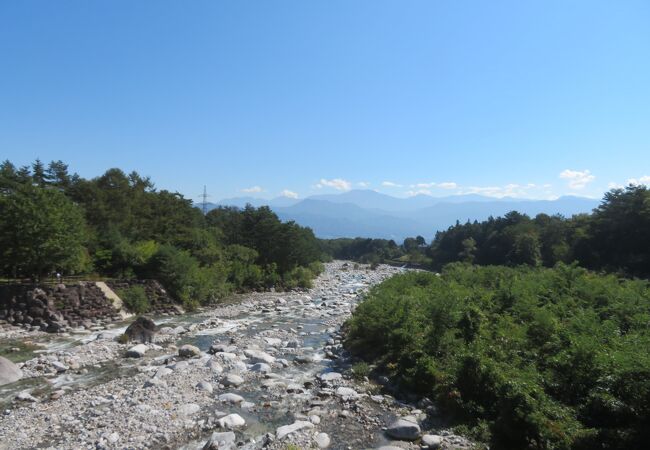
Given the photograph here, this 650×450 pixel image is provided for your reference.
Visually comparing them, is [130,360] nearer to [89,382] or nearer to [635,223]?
[89,382]

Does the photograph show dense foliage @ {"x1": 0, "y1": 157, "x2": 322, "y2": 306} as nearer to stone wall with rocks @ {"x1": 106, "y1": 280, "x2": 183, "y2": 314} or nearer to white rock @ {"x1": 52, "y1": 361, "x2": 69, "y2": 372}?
stone wall with rocks @ {"x1": 106, "y1": 280, "x2": 183, "y2": 314}

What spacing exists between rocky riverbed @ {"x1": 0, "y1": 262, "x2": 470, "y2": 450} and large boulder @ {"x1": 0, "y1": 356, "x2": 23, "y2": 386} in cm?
28

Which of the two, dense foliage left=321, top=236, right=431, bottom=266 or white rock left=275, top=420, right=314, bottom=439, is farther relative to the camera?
dense foliage left=321, top=236, right=431, bottom=266

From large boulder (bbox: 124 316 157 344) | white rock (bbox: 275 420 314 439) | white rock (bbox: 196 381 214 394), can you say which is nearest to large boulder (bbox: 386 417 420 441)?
white rock (bbox: 275 420 314 439)

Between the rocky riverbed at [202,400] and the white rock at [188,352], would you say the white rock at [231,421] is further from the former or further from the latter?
the white rock at [188,352]

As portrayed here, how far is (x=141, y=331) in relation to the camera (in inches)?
728

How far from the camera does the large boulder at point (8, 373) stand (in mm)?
12573

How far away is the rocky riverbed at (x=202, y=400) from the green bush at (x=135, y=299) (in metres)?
5.73

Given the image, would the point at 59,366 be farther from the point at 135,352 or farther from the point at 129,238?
the point at 129,238

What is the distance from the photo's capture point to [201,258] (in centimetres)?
3494

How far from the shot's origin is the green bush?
24.9m

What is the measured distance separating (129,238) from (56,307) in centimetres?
1131

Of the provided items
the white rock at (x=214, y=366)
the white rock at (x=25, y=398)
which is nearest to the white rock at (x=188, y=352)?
the white rock at (x=214, y=366)

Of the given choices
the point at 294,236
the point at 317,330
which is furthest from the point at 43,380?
the point at 294,236
